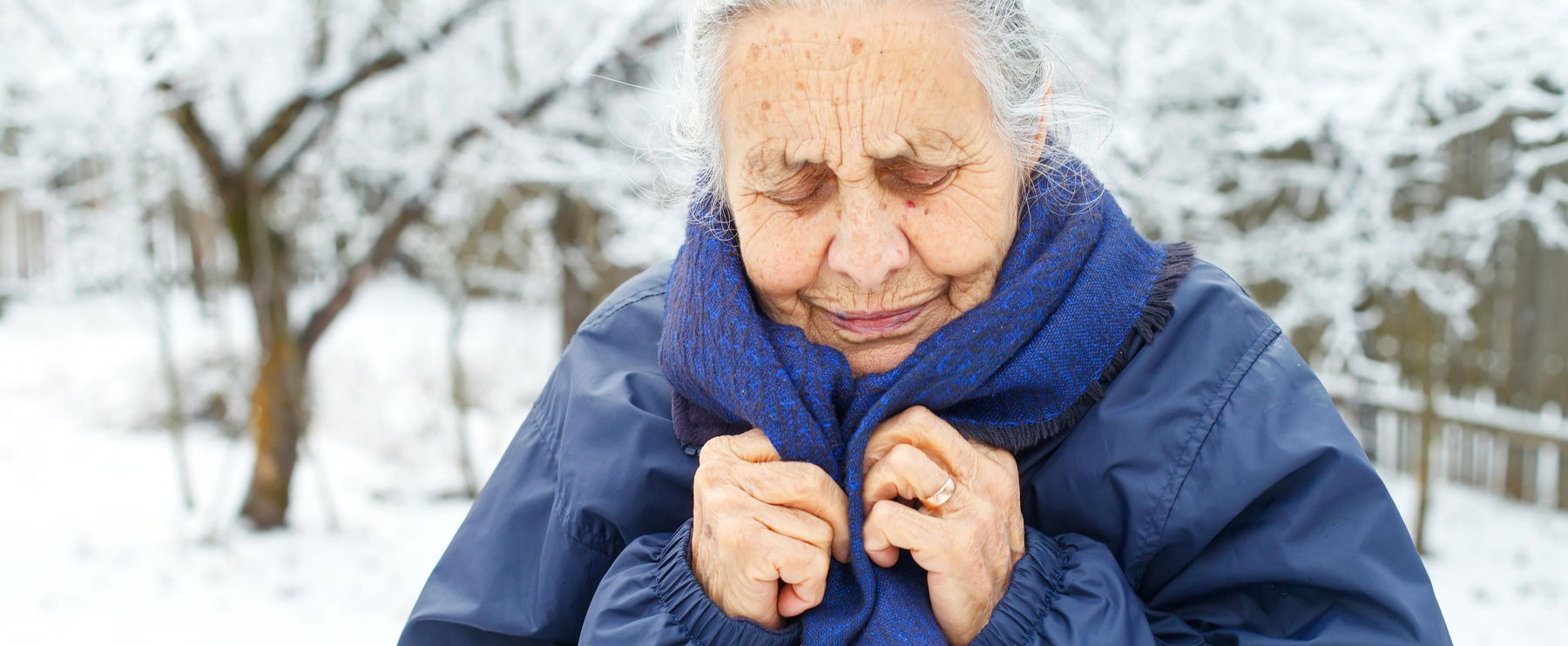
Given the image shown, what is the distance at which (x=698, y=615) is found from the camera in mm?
1223

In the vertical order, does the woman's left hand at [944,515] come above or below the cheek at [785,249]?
below

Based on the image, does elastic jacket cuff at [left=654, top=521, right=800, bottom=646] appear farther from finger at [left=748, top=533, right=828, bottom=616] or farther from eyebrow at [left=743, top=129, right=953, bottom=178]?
eyebrow at [left=743, top=129, right=953, bottom=178]

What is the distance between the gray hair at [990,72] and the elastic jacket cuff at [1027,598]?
1.50 feet

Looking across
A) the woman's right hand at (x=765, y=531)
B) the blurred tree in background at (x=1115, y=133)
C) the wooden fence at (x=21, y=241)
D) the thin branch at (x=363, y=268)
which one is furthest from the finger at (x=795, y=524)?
the wooden fence at (x=21, y=241)

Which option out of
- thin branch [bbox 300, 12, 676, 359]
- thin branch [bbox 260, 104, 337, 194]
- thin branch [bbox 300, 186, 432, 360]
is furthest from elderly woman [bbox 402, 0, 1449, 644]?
thin branch [bbox 260, 104, 337, 194]

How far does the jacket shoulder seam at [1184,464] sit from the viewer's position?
1.22 m

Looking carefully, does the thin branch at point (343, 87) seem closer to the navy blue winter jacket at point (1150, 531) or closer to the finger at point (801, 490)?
the navy blue winter jacket at point (1150, 531)

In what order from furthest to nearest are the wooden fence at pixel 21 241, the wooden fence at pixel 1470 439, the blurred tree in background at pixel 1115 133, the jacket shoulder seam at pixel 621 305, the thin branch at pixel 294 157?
the wooden fence at pixel 21 241
the wooden fence at pixel 1470 439
the thin branch at pixel 294 157
the blurred tree in background at pixel 1115 133
the jacket shoulder seam at pixel 621 305

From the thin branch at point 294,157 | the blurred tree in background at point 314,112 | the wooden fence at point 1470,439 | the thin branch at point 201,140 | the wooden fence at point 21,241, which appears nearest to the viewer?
the blurred tree in background at point 314,112

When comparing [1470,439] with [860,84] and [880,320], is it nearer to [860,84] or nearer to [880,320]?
[880,320]

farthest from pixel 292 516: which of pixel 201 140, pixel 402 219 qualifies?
pixel 201 140

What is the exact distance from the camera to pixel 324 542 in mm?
6066

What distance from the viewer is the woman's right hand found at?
1.18 meters

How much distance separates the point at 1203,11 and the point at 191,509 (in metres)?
6.20
